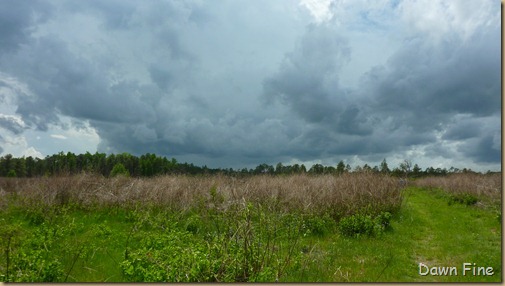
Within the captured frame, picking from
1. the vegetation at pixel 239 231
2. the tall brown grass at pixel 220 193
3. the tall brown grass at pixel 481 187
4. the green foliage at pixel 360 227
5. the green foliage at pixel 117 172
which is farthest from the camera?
the green foliage at pixel 117 172

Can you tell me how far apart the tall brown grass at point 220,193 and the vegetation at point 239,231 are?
66 mm

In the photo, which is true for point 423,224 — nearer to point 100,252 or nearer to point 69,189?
point 100,252

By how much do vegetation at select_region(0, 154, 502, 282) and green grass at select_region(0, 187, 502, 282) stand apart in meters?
0.04

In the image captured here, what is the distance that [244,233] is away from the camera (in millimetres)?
9148

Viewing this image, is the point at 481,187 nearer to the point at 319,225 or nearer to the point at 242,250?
the point at 319,225

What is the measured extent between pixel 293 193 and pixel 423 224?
577 cm

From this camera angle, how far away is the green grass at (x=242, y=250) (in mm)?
8875

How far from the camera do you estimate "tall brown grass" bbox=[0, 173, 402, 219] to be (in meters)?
17.9

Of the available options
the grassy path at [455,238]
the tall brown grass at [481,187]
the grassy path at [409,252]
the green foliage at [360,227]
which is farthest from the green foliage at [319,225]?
the tall brown grass at [481,187]

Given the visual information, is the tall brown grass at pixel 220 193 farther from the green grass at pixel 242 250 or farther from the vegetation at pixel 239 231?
the green grass at pixel 242 250

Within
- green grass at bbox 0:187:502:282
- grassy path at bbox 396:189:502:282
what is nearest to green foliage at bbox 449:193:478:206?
grassy path at bbox 396:189:502:282

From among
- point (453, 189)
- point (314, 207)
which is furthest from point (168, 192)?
point (453, 189)

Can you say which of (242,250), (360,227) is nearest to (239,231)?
(242,250)

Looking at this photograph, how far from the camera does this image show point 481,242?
14062mm
